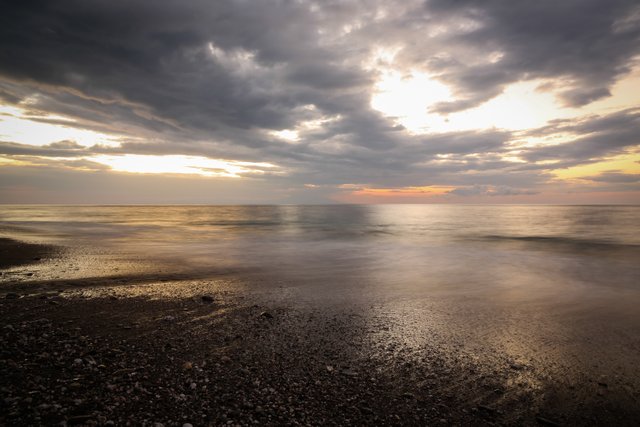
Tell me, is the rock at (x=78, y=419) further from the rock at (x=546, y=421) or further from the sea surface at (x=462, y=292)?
the rock at (x=546, y=421)

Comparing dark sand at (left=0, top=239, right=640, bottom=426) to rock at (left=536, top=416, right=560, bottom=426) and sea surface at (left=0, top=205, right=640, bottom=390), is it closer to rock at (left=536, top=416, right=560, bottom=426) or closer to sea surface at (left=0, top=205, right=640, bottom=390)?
rock at (left=536, top=416, right=560, bottom=426)

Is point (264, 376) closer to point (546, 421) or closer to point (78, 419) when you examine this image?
point (78, 419)

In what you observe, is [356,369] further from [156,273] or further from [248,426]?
[156,273]

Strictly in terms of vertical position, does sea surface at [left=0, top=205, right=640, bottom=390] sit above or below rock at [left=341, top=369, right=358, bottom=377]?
below

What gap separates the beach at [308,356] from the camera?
5.26m

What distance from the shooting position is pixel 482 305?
12.0 metres

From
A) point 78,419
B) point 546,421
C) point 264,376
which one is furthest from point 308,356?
point 546,421

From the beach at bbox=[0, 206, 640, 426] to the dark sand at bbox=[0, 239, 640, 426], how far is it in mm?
29

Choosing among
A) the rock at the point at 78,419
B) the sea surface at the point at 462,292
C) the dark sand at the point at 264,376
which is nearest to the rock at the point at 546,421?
the dark sand at the point at 264,376

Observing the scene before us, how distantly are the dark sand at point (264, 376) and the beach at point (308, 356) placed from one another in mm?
29

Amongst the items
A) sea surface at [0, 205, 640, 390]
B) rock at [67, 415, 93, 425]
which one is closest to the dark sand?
rock at [67, 415, 93, 425]

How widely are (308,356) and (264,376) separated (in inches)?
48.0

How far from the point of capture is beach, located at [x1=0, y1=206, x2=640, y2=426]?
5.26 m

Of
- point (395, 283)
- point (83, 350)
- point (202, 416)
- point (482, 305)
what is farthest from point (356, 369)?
point (395, 283)
